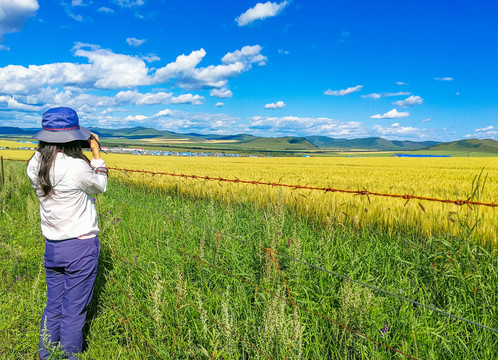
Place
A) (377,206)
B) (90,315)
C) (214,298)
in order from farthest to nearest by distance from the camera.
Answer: (377,206) → (90,315) → (214,298)

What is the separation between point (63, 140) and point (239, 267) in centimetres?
208

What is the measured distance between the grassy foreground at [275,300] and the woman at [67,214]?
1.22ft

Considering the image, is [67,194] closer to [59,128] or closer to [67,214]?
[67,214]

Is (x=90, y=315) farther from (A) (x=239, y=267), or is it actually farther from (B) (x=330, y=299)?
(B) (x=330, y=299)

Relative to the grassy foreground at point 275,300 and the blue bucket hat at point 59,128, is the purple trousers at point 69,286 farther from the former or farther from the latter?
the blue bucket hat at point 59,128

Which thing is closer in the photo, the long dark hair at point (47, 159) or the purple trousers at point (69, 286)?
the long dark hair at point (47, 159)

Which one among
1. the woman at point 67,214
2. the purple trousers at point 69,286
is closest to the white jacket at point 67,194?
the woman at point 67,214

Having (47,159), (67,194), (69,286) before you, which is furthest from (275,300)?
(47,159)

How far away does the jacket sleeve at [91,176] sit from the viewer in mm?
2584

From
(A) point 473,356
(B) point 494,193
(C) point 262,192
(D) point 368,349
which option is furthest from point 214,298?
(B) point 494,193

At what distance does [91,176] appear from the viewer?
2.61m

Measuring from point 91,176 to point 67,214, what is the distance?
0.38 metres

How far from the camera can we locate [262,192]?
5.84 meters

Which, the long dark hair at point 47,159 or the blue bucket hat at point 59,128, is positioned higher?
the blue bucket hat at point 59,128
